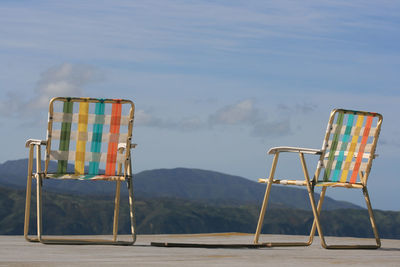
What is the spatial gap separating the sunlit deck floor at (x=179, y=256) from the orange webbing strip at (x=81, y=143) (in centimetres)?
59

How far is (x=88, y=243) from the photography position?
568cm

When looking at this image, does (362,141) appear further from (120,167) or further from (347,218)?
(347,218)

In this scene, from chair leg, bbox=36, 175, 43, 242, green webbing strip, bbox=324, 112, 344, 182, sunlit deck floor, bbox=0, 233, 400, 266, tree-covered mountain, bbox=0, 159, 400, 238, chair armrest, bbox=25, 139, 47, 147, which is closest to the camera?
sunlit deck floor, bbox=0, 233, 400, 266

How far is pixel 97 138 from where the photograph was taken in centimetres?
575

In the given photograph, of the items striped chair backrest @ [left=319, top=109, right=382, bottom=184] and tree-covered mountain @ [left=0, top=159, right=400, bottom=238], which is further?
tree-covered mountain @ [left=0, top=159, right=400, bottom=238]

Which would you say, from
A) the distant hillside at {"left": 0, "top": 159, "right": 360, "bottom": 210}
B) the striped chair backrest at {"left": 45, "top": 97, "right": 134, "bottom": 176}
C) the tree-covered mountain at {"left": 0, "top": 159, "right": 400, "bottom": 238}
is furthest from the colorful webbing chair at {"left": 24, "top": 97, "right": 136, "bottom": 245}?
the distant hillside at {"left": 0, "top": 159, "right": 360, "bottom": 210}

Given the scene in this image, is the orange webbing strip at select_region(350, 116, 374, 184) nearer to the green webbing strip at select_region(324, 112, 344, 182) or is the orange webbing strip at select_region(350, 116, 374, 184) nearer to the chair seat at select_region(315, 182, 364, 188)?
the chair seat at select_region(315, 182, 364, 188)

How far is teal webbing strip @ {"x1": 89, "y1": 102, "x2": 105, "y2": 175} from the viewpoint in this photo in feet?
18.7

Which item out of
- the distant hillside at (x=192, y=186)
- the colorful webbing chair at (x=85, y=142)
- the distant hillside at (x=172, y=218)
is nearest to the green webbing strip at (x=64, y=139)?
the colorful webbing chair at (x=85, y=142)

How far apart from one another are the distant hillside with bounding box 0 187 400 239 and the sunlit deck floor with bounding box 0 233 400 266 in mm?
46376

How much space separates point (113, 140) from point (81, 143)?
231mm

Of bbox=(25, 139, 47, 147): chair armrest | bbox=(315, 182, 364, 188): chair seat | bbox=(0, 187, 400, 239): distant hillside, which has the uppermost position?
bbox=(25, 139, 47, 147): chair armrest

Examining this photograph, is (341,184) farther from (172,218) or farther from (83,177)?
(172,218)

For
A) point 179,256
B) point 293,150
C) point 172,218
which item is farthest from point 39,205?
point 172,218
